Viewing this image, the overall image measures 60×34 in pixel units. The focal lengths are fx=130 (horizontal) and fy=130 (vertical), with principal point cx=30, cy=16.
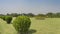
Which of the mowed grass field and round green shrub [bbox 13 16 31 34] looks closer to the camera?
round green shrub [bbox 13 16 31 34]

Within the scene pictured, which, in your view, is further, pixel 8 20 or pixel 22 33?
pixel 8 20

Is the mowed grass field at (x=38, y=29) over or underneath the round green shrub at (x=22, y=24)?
underneath

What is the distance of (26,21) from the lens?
12094 millimetres

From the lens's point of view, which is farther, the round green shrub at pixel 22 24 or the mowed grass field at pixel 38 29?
the mowed grass field at pixel 38 29

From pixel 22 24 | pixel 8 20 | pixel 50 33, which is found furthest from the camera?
pixel 8 20

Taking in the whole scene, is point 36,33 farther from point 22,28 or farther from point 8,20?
point 8,20

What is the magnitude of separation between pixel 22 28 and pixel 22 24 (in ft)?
1.27

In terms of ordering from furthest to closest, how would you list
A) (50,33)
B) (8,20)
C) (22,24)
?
(8,20)
(50,33)
(22,24)

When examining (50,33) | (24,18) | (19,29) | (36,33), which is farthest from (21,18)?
(50,33)

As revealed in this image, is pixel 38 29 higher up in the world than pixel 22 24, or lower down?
lower down

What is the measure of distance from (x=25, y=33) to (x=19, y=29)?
2.83ft

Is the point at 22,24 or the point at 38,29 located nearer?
the point at 22,24

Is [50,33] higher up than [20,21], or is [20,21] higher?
[20,21]

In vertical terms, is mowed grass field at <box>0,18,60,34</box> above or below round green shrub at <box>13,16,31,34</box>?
below
